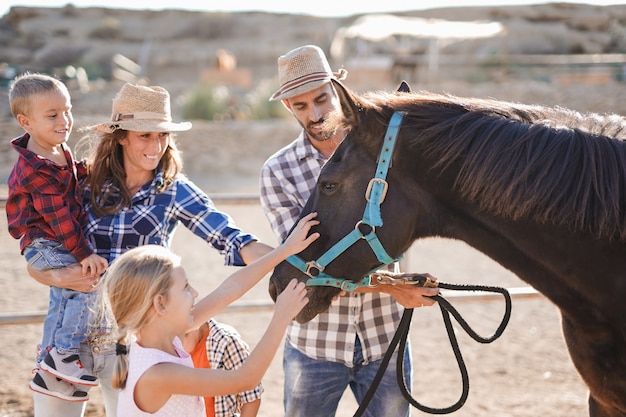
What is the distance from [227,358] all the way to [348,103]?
3.70 feet

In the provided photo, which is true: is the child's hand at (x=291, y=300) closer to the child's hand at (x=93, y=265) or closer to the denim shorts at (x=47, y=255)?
the child's hand at (x=93, y=265)

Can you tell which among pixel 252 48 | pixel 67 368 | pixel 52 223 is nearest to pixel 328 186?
pixel 52 223

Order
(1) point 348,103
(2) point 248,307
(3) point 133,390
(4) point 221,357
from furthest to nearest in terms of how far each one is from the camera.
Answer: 1. (2) point 248,307
2. (4) point 221,357
3. (1) point 348,103
4. (3) point 133,390

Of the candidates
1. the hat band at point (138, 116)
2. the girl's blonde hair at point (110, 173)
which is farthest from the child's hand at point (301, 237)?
the hat band at point (138, 116)

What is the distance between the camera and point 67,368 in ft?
7.55

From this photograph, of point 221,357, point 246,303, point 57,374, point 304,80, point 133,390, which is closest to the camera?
point 133,390

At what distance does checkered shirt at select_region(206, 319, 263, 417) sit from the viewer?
2424mm

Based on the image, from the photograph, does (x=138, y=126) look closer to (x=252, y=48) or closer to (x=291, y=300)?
(x=291, y=300)

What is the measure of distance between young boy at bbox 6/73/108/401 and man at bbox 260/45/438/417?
2.57 ft

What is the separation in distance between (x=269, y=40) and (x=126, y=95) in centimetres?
4660

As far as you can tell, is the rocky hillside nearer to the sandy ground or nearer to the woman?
the sandy ground

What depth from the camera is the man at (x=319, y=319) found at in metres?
2.55

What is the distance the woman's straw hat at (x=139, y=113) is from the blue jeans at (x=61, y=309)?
0.53 metres

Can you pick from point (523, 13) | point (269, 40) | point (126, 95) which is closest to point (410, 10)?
point (523, 13)
